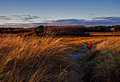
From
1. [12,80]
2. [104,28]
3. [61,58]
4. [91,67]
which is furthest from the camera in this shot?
[104,28]

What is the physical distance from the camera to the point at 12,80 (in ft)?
8.36

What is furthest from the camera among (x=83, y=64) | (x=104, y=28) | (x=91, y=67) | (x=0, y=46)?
(x=104, y=28)

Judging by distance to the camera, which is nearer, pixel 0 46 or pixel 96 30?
pixel 0 46

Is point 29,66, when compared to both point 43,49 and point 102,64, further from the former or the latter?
point 102,64

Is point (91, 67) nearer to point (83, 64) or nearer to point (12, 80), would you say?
point (83, 64)

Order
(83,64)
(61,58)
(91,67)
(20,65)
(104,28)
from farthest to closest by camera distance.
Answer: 1. (104,28)
2. (83,64)
3. (91,67)
4. (61,58)
5. (20,65)

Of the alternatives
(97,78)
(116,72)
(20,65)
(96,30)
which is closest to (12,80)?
(20,65)

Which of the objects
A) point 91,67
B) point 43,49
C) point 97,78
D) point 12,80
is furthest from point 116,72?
point 12,80

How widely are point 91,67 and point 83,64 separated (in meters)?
0.40

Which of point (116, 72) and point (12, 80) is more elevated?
point (12, 80)

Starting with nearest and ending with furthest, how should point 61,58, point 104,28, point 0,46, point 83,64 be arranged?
point 0,46 < point 61,58 < point 83,64 < point 104,28

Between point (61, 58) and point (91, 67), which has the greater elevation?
point (61, 58)

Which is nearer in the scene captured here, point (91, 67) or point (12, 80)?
point (12, 80)

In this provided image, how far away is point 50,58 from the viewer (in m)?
3.96
